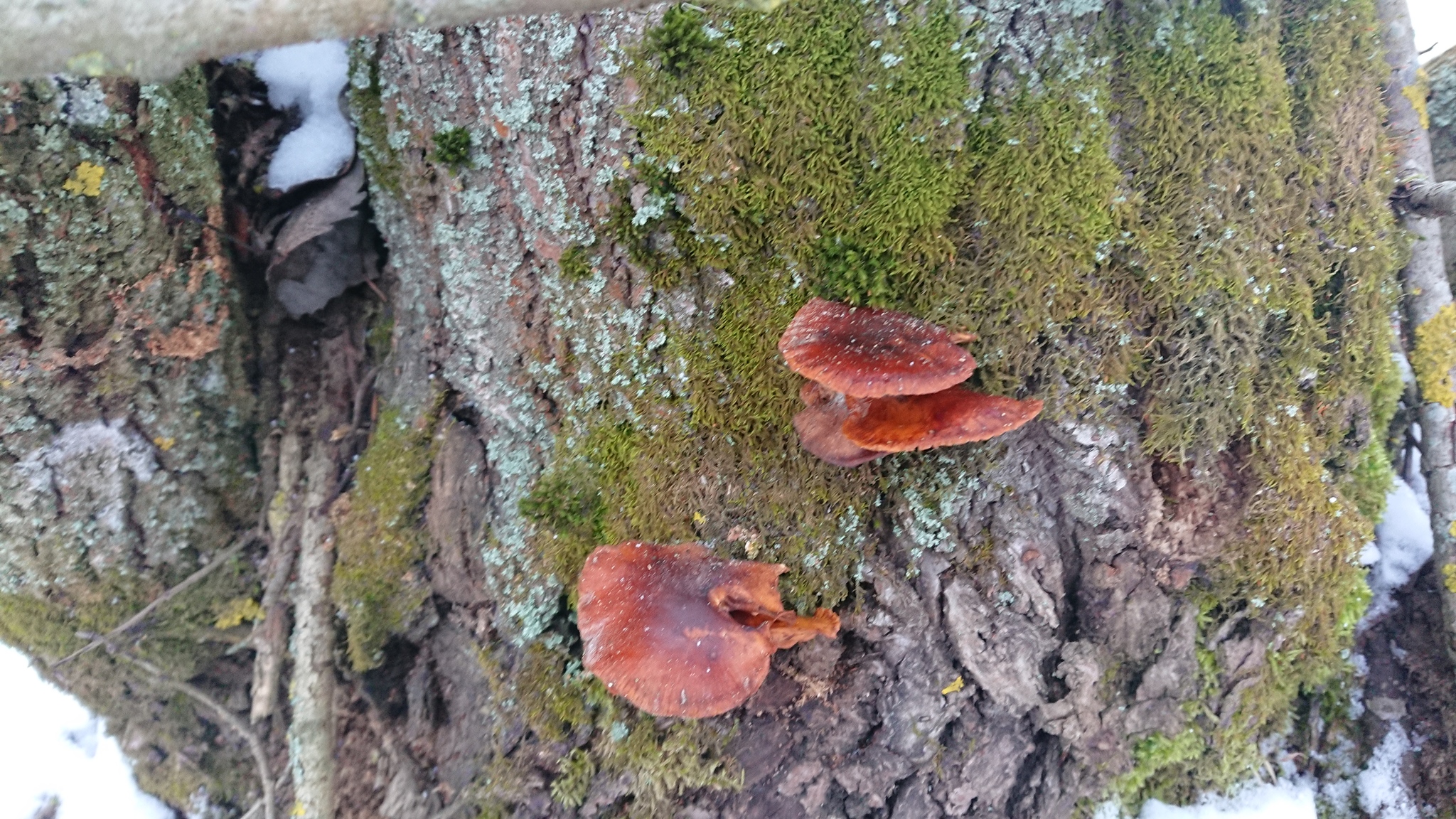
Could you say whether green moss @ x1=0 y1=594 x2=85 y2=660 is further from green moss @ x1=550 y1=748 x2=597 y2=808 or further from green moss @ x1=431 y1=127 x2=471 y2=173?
green moss @ x1=431 y1=127 x2=471 y2=173

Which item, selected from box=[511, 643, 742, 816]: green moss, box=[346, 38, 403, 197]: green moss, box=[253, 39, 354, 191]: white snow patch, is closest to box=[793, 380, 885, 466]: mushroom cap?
box=[511, 643, 742, 816]: green moss

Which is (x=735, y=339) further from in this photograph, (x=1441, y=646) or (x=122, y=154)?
(x=1441, y=646)

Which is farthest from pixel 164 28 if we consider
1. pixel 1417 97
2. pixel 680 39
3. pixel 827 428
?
pixel 1417 97

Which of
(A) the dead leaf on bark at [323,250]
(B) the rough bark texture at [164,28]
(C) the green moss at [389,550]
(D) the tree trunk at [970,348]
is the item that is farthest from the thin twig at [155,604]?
(B) the rough bark texture at [164,28]

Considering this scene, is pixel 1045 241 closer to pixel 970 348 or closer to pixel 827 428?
pixel 970 348

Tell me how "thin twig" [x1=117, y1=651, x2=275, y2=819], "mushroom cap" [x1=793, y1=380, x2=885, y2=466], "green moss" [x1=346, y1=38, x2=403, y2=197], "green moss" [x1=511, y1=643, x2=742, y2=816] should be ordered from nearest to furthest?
"mushroom cap" [x1=793, y1=380, x2=885, y2=466] < "green moss" [x1=511, y1=643, x2=742, y2=816] < "green moss" [x1=346, y1=38, x2=403, y2=197] < "thin twig" [x1=117, y1=651, x2=275, y2=819]

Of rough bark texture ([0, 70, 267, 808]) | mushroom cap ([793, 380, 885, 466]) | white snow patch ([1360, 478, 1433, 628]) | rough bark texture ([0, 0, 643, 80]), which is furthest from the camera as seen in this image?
white snow patch ([1360, 478, 1433, 628])

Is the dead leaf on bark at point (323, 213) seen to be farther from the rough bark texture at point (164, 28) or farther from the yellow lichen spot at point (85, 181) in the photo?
the rough bark texture at point (164, 28)

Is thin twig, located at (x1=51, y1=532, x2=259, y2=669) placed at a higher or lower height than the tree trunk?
lower
